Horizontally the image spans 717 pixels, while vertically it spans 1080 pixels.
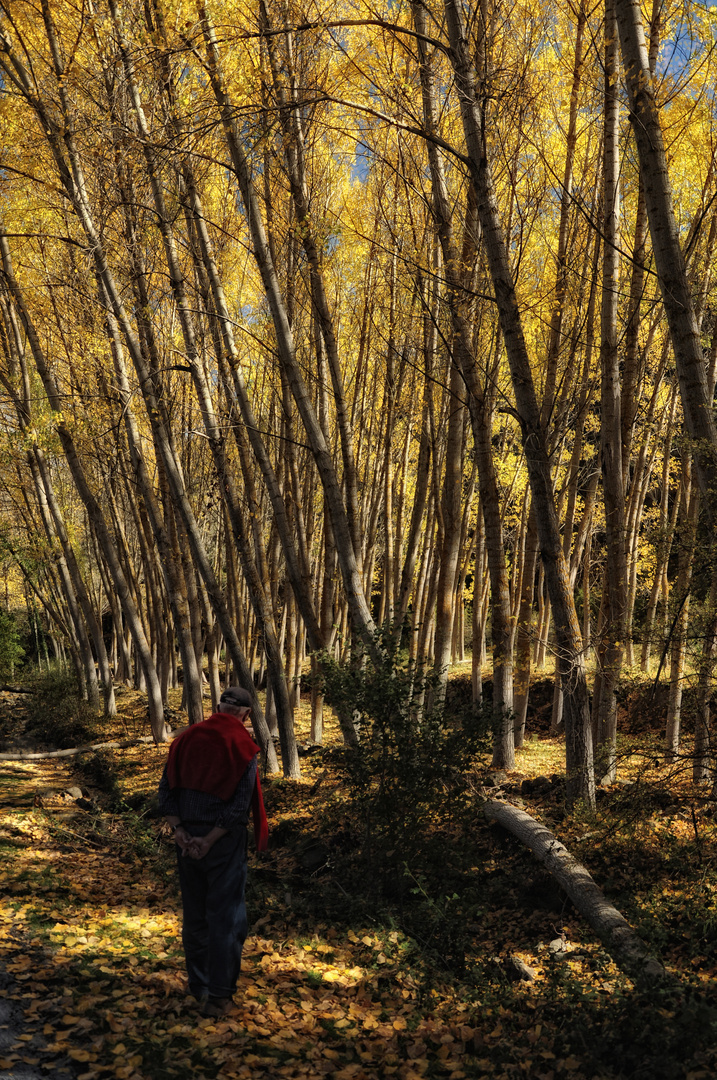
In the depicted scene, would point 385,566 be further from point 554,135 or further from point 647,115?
point 647,115

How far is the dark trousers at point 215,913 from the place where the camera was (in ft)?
11.0

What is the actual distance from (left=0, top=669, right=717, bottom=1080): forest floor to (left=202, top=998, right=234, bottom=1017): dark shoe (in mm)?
47

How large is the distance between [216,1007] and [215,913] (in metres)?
0.47

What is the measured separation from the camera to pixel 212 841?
334 cm

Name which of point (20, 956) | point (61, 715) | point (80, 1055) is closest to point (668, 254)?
point (80, 1055)

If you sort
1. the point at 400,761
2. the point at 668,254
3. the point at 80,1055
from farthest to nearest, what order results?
the point at 400,761
the point at 668,254
the point at 80,1055

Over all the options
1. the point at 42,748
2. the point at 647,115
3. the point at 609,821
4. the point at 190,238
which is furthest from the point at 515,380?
the point at 42,748

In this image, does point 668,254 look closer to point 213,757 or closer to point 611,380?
Result: point 611,380

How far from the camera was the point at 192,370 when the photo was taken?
812 centimetres

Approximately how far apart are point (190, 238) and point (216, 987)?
8.58 metres

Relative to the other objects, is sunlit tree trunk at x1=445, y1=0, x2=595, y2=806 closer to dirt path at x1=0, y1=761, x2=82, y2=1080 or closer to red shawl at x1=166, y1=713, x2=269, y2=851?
red shawl at x1=166, y1=713, x2=269, y2=851

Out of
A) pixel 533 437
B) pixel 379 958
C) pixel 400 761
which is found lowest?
pixel 379 958

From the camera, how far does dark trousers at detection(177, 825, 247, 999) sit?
335 centimetres

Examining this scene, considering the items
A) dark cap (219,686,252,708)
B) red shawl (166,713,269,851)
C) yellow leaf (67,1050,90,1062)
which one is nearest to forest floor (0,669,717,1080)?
yellow leaf (67,1050,90,1062)
